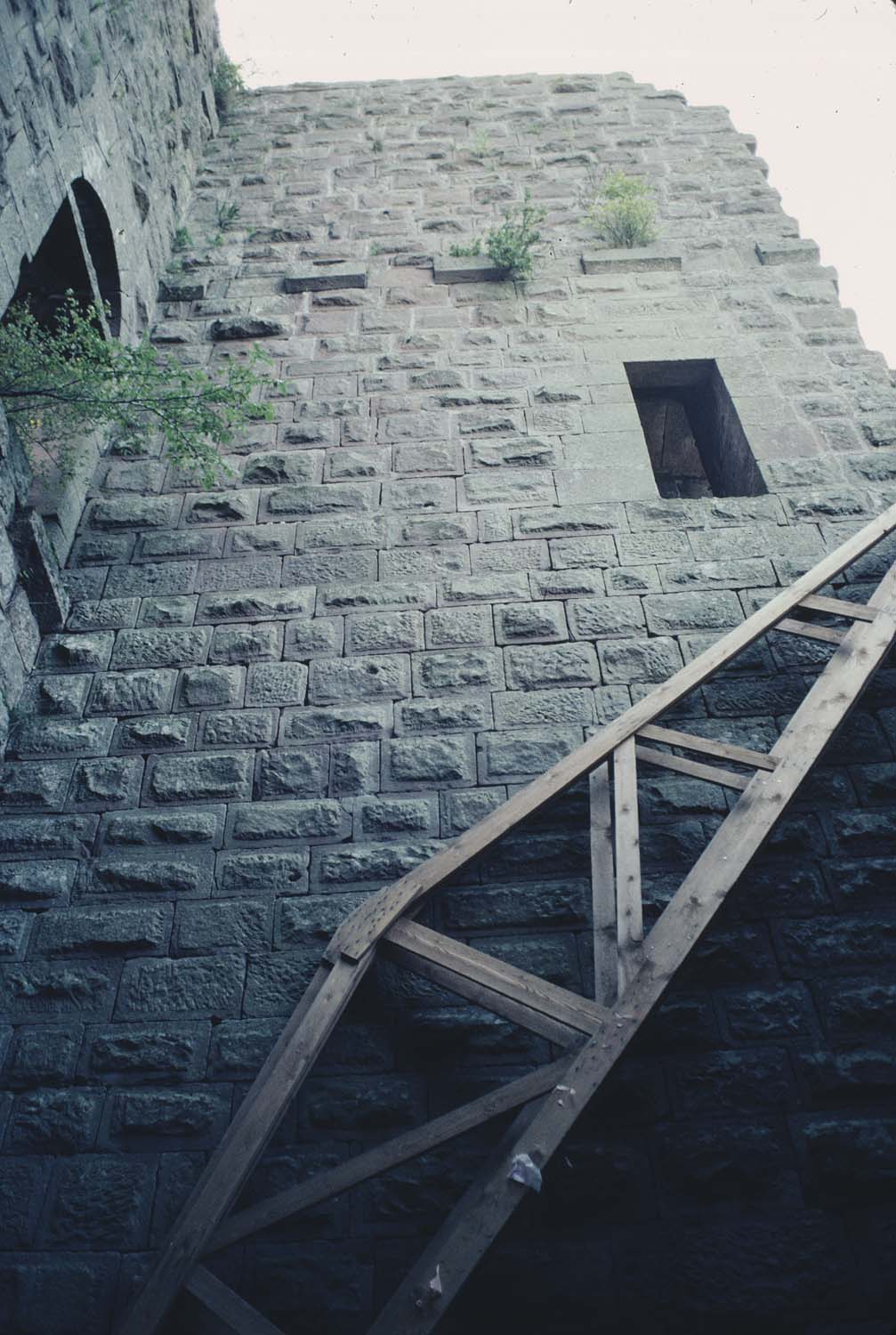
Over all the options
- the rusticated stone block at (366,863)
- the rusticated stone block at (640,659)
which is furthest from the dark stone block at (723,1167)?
the rusticated stone block at (640,659)

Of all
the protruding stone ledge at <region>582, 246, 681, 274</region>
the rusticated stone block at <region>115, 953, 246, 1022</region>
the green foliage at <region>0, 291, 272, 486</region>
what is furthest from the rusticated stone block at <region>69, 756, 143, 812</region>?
the protruding stone ledge at <region>582, 246, 681, 274</region>

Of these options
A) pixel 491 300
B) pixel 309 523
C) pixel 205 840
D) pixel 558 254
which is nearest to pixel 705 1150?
pixel 205 840

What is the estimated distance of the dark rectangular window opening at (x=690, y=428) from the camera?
4.64 m

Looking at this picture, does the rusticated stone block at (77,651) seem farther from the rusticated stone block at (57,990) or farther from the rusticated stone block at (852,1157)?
the rusticated stone block at (852,1157)

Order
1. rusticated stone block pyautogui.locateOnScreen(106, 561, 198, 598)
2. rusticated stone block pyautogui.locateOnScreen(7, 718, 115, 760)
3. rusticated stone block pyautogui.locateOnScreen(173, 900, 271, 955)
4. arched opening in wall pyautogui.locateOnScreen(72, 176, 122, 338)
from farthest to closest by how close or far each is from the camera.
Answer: arched opening in wall pyautogui.locateOnScreen(72, 176, 122, 338) → rusticated stone block pyautogui.locateOnScreen(106, 561, 198, 598) → rusticated stone block pyautogui.locateOnScreen(7, 718, 115, 760) → rusticated stone block pyautogui.locateOnScreen(173, 900, 271, 955)

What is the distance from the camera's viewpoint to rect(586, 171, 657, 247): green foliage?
211 inches

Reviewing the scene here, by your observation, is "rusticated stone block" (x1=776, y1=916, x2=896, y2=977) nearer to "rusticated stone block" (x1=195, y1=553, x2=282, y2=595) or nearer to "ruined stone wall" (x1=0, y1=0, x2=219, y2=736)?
"rusticated stone block" (x1=195, y1=553, x2=282, y2=595)

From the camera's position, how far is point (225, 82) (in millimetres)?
6723

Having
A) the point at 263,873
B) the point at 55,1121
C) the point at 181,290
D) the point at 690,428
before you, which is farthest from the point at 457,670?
the point at 181,290

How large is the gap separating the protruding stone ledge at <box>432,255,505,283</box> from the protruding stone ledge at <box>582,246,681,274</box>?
551 millimetres

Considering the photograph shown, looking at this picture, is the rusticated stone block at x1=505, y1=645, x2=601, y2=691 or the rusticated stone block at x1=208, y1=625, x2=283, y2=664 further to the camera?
the rusticated stone block at x1=208, y1=625, x2=283, y2=664

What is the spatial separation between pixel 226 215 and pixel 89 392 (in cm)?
273

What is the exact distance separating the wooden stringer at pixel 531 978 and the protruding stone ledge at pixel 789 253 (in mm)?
2850

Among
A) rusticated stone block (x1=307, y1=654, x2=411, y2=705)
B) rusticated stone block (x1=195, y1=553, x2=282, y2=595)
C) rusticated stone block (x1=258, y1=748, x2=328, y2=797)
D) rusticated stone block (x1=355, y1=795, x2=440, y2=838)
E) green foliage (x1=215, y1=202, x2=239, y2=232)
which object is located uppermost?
green foliage (x1=215, y1=202, x2=239, y2=232)
